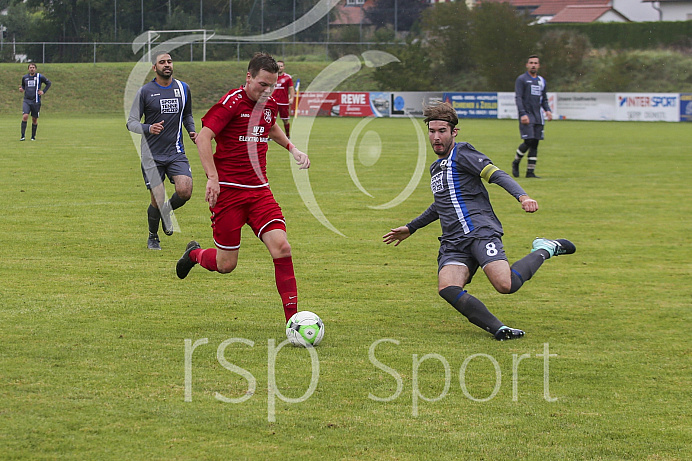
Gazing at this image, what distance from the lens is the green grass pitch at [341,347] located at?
4469 millimetres

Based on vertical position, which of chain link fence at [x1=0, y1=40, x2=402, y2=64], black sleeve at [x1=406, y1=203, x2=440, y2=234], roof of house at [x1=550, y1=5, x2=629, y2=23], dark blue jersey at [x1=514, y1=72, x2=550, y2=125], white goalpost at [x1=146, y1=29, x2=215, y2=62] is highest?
roof of house at [x1=550, y1=5, x2=629, y2=23]

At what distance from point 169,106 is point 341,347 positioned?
5322 millimetres

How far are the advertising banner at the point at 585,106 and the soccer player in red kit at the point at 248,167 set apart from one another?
128 feet

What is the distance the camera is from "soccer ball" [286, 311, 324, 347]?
20.2 feet

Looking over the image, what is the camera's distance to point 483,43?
54.0m

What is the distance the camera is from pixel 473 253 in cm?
695

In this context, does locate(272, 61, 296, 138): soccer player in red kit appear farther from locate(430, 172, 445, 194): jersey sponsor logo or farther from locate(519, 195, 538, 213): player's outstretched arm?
locate(519, 195, 538, 213): player's outstretched arm

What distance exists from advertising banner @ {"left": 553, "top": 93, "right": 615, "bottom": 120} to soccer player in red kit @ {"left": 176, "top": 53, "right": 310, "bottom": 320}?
3905 centimetres

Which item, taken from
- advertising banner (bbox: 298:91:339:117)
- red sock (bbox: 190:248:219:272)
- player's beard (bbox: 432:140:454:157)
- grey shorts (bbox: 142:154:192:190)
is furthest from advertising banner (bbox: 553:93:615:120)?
red sock (bbox: 190:248:219:272)

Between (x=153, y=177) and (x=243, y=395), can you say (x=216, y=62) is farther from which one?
(x=243, y=395)

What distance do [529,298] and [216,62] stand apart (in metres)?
50.9

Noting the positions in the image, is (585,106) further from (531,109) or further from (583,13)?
(583,13)

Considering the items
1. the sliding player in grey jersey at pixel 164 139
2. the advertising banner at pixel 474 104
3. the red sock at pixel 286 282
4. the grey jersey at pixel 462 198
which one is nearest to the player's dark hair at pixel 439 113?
the grey jersey at pixel 462 198

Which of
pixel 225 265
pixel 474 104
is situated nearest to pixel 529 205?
pixel 225 265
